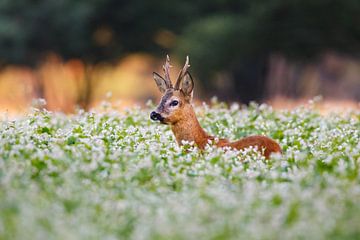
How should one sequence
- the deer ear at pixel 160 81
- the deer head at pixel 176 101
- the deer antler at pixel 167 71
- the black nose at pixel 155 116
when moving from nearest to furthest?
the black nose at pixel 155 116
the deer head at pixel 176 101
the deer antler at pixel 167 71
the deer ear at pixel 160 81

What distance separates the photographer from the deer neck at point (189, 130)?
35.6 ft

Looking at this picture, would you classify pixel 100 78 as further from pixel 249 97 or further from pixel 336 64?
pixel 336 64

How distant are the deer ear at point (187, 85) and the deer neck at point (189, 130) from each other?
227 millimetres

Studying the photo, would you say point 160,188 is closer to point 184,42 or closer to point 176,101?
point 176,101

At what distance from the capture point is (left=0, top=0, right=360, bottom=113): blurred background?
27016mm

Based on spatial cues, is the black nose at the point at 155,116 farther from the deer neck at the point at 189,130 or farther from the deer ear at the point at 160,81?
the deer ear at the point at 160,81

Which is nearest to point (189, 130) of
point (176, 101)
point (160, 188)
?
point (176, 101)

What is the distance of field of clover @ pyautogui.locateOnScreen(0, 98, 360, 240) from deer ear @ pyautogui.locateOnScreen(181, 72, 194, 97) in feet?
2.27

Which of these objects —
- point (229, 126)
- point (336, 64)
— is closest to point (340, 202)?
point (229, 126)

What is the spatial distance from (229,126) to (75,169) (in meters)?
4.94

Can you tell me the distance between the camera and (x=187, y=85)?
10945mm

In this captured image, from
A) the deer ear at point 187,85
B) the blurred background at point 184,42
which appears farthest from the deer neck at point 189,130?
the blurred background at point 184,42

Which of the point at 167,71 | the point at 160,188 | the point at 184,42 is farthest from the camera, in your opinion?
the point at 184,42

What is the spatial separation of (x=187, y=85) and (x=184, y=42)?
16.9 meters
